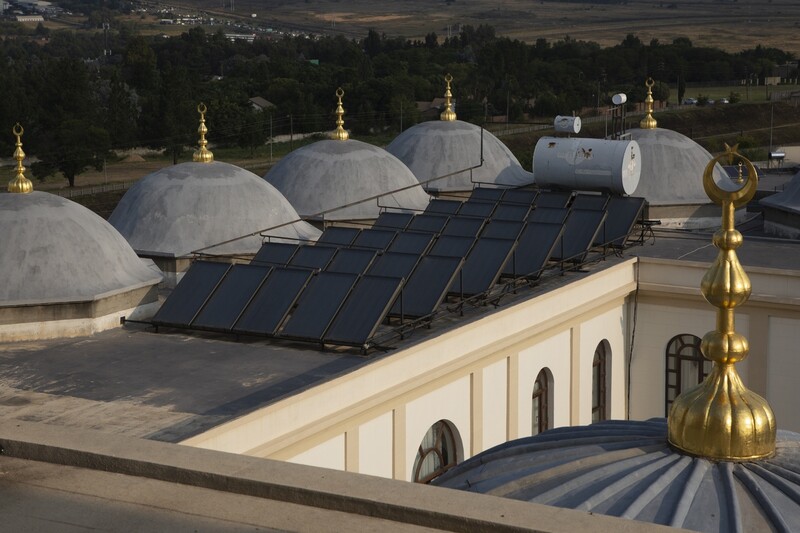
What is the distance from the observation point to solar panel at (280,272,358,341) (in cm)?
2356

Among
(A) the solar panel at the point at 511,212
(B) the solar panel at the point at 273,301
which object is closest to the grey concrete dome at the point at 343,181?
(A) the solar panel at the point at 511,212

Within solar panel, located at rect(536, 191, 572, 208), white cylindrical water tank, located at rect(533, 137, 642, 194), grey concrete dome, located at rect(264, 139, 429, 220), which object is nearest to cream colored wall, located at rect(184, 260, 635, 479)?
solar panel, located at rect(536, 191, 572, 208)

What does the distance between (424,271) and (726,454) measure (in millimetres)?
12528

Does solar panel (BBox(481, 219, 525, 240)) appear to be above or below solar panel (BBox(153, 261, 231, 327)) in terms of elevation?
above

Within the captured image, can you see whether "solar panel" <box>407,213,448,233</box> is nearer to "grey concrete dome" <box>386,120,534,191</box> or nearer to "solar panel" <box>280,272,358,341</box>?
"solar panel" <box>280,272,358,341</box>

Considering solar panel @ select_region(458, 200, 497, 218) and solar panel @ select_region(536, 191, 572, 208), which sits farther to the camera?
solar panel @ select_region(536, 191, 572, 208)

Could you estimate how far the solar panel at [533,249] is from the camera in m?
28.1

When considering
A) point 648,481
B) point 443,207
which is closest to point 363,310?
point 443,207

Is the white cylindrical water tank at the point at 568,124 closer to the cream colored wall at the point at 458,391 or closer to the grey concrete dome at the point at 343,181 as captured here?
the grey concrete dome at the point at 343,181

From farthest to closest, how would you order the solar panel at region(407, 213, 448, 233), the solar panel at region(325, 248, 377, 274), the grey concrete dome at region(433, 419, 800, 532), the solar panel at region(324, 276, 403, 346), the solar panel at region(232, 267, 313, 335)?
the solar panel at region(407, 213, 448, 233)
the solar panel at region(325, 248, 377, 274)
the solar panel at region(232, 267, 313, 335)
the solar panel at region(324, 276, 403, 346)
the grey concrete dome at region(433, 419, 800, 532)

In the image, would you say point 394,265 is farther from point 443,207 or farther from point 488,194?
point 488,194

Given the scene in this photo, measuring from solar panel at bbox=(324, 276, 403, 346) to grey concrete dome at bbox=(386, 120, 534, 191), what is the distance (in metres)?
16.4

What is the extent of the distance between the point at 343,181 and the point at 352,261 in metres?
10.2

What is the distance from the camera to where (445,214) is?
30.2m
